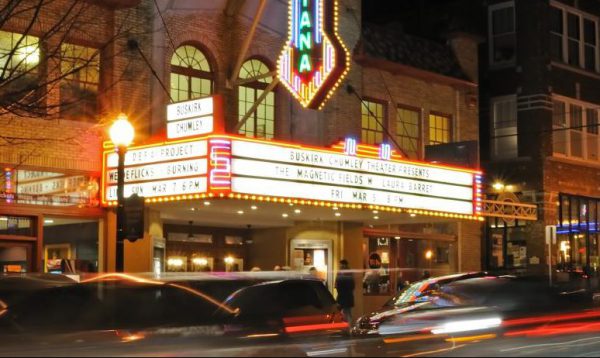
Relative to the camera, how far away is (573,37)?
34.5 m

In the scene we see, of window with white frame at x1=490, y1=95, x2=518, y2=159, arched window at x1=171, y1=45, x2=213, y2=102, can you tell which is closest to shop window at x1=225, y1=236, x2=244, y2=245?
arched window at x1=171, y1=45, x2=213, y2=102

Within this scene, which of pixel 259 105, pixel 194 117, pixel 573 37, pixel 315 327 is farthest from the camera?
pixel 573 37

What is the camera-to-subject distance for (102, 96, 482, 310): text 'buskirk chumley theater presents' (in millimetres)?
19047

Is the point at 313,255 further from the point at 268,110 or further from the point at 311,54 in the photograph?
the point at 311,54

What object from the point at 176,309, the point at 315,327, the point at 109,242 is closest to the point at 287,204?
the point at 109,242

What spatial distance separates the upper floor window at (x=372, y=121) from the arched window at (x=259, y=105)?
11.0ft

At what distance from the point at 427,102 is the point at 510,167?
20.6 ft

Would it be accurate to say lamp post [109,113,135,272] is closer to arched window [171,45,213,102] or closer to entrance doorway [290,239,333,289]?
arched window [171,45,213,102]

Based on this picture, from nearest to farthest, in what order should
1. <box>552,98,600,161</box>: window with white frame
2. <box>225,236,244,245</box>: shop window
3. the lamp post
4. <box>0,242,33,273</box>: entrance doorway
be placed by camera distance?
1. the lamp post
2. <box>0,242,33,273</box>: entrance doorway
3. <box>225,236,244,245</box>: shop window
4. <box>552,98,600,161</box>: window with white frame

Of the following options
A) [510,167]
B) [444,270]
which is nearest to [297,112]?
[444,270]

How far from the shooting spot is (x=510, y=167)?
3334 centimetres

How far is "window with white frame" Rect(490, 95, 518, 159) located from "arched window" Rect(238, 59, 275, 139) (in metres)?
12.1

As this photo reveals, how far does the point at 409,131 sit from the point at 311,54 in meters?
7.77

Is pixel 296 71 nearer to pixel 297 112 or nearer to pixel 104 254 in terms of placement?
pixel 297 112
